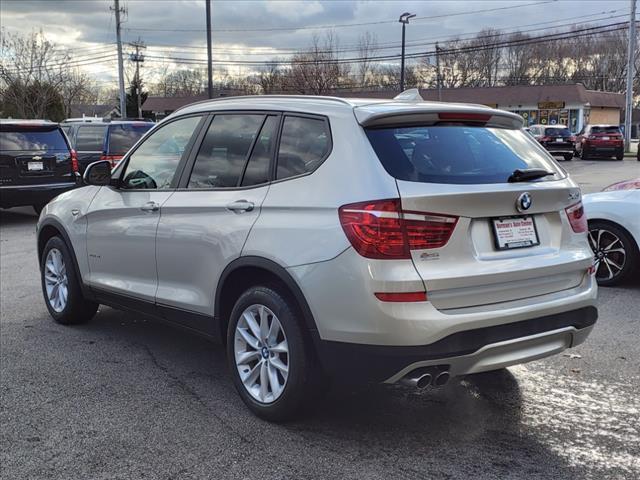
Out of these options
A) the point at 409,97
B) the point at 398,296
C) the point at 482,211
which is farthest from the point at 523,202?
the point at 409,97

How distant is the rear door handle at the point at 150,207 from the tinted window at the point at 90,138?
11.6 meters

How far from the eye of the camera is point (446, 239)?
10.5 ft

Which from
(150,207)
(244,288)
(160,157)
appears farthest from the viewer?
(160,157)

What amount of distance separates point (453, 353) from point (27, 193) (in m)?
10.6

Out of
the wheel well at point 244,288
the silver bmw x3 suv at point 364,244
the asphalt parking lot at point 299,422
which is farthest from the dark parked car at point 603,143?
the wheel well at point 244,288

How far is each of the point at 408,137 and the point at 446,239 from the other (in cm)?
62

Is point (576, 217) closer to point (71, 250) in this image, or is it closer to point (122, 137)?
point (71, 250)

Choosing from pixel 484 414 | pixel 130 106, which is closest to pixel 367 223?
pixel 484 414

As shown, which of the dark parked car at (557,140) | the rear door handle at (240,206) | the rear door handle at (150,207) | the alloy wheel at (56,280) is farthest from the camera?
the dark parked car at (557,140)

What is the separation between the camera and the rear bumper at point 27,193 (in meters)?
11.6

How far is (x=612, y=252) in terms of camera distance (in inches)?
269

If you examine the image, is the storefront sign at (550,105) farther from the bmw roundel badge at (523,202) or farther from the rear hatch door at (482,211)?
the bmw roundel badge at (523,202)

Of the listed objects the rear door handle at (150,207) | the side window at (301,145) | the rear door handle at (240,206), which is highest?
the side window at (301,145)

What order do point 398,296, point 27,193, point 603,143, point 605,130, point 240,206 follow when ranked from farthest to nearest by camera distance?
point 605,130 → point 603,143 → point 27,193 → point 240,206 → point 398,296
